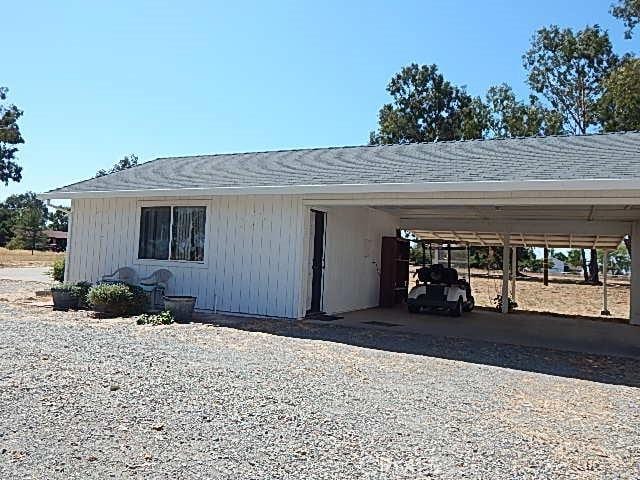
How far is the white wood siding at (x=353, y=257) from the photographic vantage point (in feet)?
37.5

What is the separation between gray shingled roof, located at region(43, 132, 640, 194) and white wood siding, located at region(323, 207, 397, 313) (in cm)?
127

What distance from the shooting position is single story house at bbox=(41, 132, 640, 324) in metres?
8.48

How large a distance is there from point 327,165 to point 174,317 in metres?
4.15

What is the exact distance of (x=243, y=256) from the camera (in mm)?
10523

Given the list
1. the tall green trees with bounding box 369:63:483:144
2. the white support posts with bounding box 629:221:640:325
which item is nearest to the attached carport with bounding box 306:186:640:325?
the white support posts with bounding box 629:221:640:325

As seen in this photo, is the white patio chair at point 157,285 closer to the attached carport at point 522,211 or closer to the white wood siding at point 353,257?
the white wood siding at point 353,257

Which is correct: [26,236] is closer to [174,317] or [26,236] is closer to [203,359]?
[174,317]

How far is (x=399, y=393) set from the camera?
199 inches

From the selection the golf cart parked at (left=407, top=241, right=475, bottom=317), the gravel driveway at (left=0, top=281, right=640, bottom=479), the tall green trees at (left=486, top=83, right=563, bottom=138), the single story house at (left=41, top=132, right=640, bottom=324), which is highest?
the tall green trees at (left=486, top=83, right=563, bottom=138)

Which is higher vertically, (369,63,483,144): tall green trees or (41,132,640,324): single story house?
(369,63,483,144): tall green trees

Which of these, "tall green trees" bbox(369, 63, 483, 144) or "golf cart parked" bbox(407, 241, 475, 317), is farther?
"tall green trees" bbox(369, 63, 483, 144)

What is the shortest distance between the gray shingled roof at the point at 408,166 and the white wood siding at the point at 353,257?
4.15 ft

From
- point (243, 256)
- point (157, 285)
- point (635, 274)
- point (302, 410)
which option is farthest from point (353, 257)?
point (302, 410)

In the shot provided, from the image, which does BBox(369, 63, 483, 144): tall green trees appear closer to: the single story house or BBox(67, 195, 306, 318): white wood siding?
the single story house
